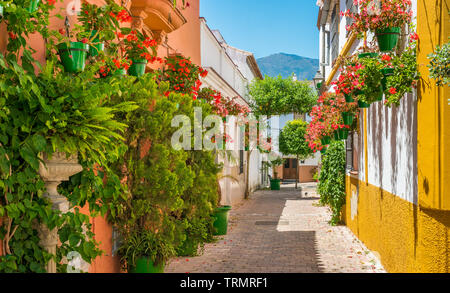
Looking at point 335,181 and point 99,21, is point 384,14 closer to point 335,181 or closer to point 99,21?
point 99,21

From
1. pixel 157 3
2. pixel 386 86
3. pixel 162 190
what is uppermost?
pixel 157 3

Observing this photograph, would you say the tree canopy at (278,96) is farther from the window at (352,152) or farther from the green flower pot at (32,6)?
the green flower pot at (32,6)

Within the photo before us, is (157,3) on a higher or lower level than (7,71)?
higher

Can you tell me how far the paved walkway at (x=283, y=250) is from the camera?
7.74 metres

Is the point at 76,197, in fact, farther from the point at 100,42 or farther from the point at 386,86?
the point at 386,86

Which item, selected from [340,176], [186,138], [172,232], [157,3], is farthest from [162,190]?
[340,176]

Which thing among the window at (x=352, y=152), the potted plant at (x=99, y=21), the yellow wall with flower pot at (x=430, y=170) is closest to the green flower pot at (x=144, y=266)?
the potted plant at (x=99, y=21)

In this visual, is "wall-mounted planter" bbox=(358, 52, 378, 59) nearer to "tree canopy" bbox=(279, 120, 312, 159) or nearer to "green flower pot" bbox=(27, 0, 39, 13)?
"green flower pot" bbox=(27, 0, 39, 13)

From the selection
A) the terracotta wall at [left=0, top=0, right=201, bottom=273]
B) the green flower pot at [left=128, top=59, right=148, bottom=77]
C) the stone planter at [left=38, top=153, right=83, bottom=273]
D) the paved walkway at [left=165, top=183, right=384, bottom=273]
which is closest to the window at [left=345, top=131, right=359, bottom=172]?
the paved walkway at [left=165, top=183, right=384, bottom=273]

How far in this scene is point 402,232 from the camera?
230 inches

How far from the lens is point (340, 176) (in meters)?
12.0

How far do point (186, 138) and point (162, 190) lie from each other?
1252mm

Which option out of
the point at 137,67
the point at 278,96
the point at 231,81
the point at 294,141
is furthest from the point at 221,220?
the point at 294,141

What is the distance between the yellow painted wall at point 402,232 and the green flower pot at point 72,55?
12.7ft
